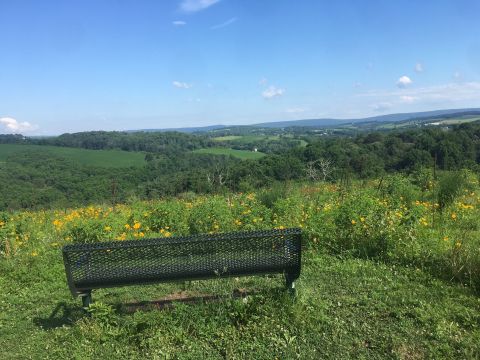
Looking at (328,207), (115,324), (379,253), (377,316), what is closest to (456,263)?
(379,253)

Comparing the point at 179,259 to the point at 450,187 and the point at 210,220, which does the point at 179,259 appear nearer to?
the point at 210,220

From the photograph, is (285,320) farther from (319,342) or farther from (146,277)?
(146,277)

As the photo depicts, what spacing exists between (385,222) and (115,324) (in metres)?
3.76

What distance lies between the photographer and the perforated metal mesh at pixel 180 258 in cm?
339

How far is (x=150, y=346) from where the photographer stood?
10.1 ft

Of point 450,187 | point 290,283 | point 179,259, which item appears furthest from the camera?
point 450,187

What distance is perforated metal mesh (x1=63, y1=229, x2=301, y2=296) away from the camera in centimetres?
339

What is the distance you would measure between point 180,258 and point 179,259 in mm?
13

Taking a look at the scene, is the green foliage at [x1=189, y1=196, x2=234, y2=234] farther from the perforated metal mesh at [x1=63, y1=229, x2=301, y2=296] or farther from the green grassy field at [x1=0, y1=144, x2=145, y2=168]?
the green grassy field at [x1=0, y1=144, x2=145, y2=168]

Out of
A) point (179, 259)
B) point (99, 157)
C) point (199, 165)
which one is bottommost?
point (199, 165)

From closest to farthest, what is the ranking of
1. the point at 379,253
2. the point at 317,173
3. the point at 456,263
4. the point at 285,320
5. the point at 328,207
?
the point at 285,320
the point at 456,263
the point at 379,253
the point at 328,207
the point at 317,173

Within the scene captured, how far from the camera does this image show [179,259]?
138 inches

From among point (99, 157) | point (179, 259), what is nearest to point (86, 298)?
point (179, 259)

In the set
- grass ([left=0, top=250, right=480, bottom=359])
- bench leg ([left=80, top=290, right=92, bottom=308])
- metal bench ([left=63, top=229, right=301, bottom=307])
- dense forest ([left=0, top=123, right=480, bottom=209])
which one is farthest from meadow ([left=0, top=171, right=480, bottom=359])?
dense forest ([left=0, top=123, right=480, bottom=209])
